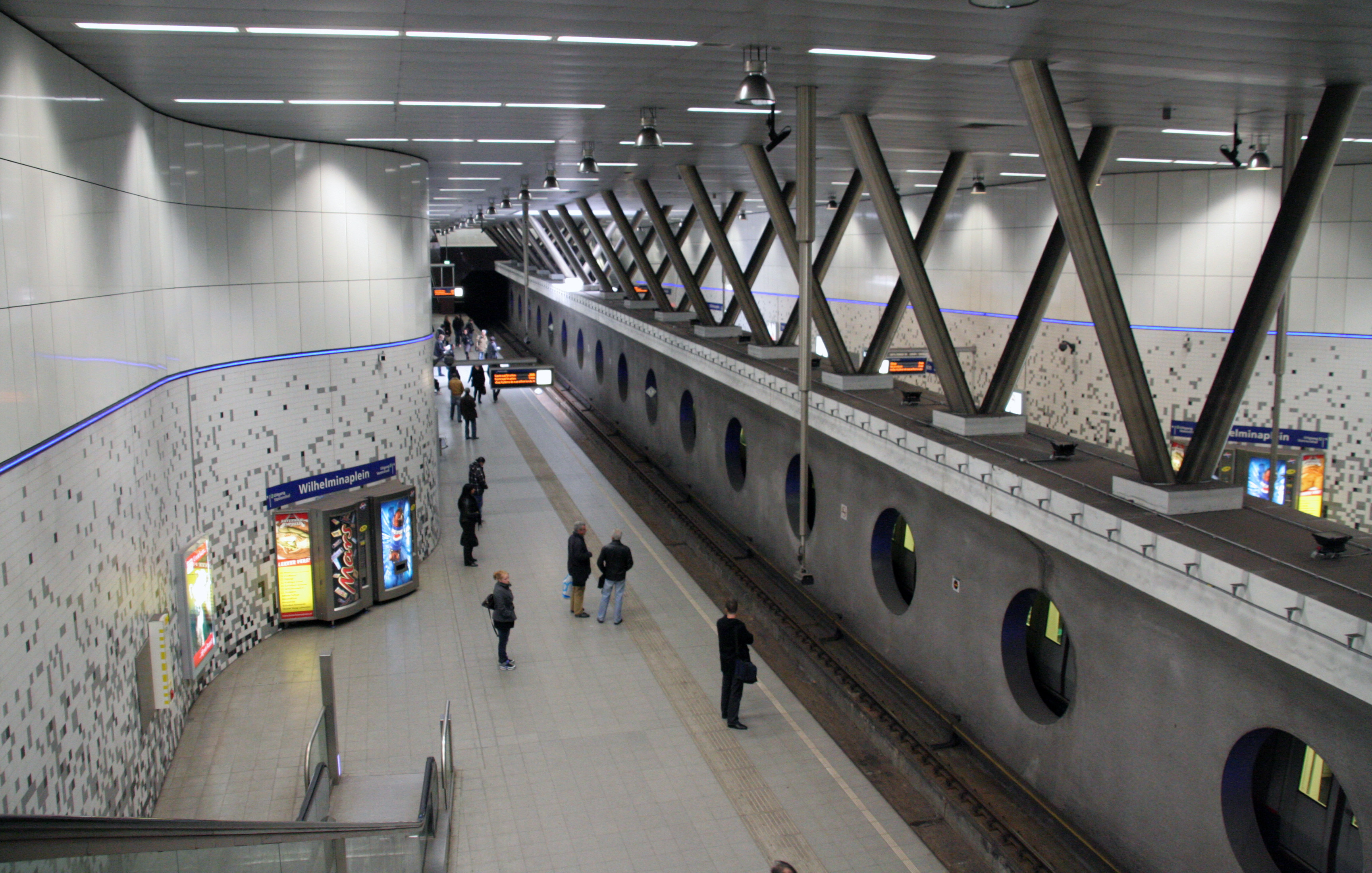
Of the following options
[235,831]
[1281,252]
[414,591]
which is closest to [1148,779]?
[1281,252]


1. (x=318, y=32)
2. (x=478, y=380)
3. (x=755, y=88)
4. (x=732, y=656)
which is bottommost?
(x=732, y=656)

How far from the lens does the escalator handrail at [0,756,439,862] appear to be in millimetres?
2689

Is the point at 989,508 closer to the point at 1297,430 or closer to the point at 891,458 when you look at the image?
the point at 891,458

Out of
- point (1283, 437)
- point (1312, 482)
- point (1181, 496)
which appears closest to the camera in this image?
point (1181, 496)

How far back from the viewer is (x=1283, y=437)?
1462 cm

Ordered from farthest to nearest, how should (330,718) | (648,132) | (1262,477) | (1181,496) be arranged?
1. (1262,477)
2. (648,132)
3. (330,718)
4. (1181,496)

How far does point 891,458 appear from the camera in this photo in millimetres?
9688

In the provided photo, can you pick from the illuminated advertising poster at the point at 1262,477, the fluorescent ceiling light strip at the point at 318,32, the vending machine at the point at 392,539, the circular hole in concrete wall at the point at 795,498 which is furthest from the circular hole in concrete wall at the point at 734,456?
the fluorescent ceiling light strip at the point at 318,32

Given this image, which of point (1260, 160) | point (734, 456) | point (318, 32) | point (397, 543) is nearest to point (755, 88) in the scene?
point (318, 32)

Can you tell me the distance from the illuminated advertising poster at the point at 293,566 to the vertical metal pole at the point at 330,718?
408 centimetres

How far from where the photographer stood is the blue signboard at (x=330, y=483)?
1134 cm

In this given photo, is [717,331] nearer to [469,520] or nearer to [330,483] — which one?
[469,520]

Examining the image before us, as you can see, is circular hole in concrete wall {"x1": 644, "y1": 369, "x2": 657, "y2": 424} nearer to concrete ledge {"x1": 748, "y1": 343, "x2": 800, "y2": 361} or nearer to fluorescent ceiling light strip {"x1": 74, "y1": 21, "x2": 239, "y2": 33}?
concrete ledge {"x1": 748, "y1": 343, "x2": 800, "y2": 361}

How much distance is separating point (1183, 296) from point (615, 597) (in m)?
9.88
